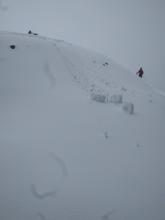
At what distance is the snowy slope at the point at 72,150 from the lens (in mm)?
3260

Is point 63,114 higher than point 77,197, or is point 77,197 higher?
point 63,114

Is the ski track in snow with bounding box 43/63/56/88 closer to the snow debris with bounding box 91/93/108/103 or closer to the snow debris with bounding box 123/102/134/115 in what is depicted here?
the snow debris with bounding box 91/93/108/103

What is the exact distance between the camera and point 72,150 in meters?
4.36

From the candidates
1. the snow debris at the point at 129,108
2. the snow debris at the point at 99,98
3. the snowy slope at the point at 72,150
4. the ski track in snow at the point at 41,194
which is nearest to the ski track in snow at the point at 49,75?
the snowy slope at the point at 72,150

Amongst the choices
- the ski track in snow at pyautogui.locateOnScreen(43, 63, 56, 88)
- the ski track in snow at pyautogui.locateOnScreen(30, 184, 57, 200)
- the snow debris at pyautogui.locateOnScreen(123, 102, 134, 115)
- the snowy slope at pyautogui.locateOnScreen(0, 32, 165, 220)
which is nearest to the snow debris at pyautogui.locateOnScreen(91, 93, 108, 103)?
the snowy slope at pyautogui.locateOnScreen(0, 32, 165, 220)

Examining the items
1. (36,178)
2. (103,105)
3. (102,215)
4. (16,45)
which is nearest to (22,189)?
(36,178)

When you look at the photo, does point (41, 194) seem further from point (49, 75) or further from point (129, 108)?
point (49, 75)

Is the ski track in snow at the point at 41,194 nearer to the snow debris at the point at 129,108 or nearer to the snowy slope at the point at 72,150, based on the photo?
the snowy slope at the point at 72,150

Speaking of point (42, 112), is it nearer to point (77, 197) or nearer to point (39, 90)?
point (39, 90)

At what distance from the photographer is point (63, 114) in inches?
223

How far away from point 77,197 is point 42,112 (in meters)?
2.92

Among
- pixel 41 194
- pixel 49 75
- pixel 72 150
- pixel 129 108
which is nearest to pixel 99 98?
pixel 129 108

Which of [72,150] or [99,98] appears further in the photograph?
[99,98]

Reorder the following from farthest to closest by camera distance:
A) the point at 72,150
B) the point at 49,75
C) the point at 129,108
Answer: the point at 49,75, the point at 129,108, the point at 72,150
